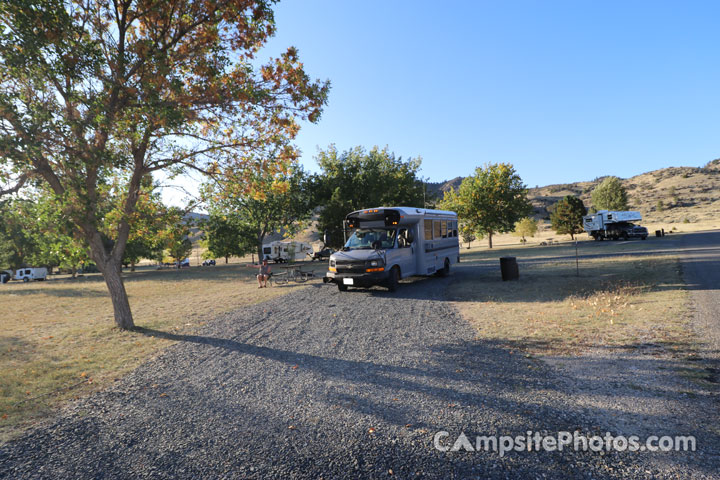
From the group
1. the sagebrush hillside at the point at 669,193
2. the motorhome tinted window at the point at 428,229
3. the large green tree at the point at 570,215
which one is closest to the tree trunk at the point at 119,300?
the motorhome tinted window at the point at 428,229

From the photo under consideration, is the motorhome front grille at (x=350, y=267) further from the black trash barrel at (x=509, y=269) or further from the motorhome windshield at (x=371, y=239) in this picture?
the black trash barrel at (x=509, y=269)

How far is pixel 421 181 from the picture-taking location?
37500mm

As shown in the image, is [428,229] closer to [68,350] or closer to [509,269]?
[509,269]

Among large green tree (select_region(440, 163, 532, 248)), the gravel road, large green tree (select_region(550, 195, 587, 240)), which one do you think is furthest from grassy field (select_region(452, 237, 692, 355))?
large green tree (select_region(550, 195, 587, 240))

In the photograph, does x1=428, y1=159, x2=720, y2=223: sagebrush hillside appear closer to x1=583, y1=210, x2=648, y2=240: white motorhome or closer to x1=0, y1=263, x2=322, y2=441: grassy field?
x1=583, y1=210, x2=648, y2=240: white motorhome

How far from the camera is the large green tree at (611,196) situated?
66875 mm

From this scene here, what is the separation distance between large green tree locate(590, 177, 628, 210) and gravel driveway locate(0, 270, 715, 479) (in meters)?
78.1

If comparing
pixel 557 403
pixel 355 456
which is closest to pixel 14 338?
pixel 355 456

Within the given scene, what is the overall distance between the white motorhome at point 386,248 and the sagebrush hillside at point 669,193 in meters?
37.8

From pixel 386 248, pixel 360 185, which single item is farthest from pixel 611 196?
pixel 386 248

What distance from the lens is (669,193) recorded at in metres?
81.4

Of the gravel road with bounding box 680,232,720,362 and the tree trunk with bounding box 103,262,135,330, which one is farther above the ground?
the tree trunk with bounding box 103,262,135,330

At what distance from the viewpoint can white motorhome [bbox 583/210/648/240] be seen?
40.5m

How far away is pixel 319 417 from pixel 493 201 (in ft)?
136
